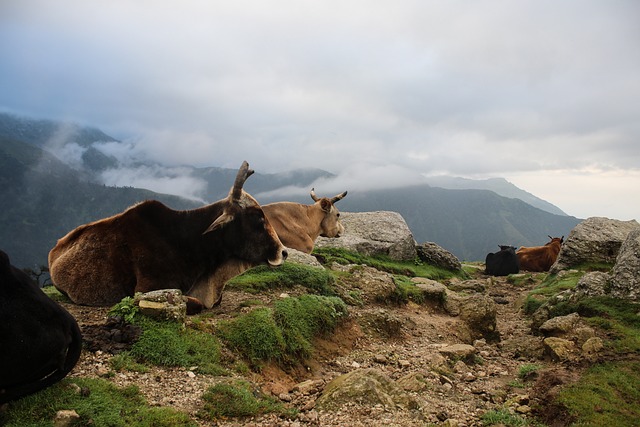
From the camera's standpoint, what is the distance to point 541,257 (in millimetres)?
30422

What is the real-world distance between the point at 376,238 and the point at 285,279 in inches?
522

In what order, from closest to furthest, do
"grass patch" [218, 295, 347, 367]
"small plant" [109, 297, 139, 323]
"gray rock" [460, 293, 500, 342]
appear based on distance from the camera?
"small plant" [109, 297, 139, 323]
"grass patch" [218, 295, 347, 367]
"gray rock" [460, 293, 500, 342]

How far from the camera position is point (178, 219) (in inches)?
415

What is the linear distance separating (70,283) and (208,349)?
4.06 meters

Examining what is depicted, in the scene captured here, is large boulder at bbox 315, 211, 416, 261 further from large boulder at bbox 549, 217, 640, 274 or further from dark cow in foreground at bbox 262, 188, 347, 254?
large boulder at bbox 549, 217, 640, 274

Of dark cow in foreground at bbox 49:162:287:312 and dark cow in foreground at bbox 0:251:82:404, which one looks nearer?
dark cow in foreground at bbox 0:251:82:404

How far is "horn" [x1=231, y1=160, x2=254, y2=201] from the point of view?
→ 10.6 metres

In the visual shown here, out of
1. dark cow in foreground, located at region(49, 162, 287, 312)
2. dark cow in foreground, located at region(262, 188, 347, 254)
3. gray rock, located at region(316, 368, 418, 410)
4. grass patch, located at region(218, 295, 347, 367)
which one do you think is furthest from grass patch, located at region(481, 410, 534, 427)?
dark cow in foreground, located at region(262, 188, 347, 254)

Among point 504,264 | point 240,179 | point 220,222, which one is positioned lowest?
point 504,264

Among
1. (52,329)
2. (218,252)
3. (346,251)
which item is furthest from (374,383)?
(346,251)

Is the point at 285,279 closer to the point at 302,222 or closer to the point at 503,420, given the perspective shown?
the point at 503,420

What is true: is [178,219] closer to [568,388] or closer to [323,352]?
[323,352]

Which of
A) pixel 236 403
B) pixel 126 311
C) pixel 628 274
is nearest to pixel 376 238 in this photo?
pixel 628 274

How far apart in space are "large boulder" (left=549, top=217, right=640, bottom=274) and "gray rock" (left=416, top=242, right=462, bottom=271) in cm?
523
